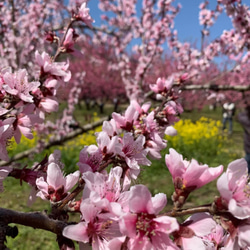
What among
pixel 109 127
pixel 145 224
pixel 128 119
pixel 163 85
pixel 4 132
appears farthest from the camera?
pixel 163 85

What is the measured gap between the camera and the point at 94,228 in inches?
32.3

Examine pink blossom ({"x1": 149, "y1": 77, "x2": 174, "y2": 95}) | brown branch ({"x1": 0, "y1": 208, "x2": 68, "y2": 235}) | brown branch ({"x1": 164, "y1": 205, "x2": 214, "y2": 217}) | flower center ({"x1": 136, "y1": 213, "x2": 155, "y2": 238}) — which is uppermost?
pink blossom ({"x1": 149, "y1": 77, "x2": 174, "y2": 95})

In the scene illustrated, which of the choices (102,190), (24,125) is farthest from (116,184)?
(24,125)

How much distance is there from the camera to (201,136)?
941 cm

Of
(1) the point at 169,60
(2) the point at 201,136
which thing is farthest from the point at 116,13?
(1) the point at 169,60

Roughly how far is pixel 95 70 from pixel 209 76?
29.4 ft

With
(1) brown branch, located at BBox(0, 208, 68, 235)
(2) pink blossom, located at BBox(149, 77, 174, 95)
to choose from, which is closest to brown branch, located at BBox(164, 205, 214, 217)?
(1) brown branch, located at BBox(0, 208, 68, 235)

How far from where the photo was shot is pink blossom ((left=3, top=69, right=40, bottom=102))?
122cm

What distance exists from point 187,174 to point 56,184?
449mm

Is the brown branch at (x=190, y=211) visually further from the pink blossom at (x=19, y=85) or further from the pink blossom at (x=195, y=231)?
the pink blossom at (x=19, y=85)

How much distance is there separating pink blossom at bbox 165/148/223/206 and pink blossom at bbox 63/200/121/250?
0.20 metres

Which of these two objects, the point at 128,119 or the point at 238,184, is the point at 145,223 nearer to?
the point at 238,184

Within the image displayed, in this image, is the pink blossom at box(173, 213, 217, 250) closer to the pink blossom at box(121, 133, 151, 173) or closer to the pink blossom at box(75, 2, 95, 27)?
the pink blossom at box(121, 133, 151, 173)

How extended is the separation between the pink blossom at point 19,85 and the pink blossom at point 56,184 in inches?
16.9
